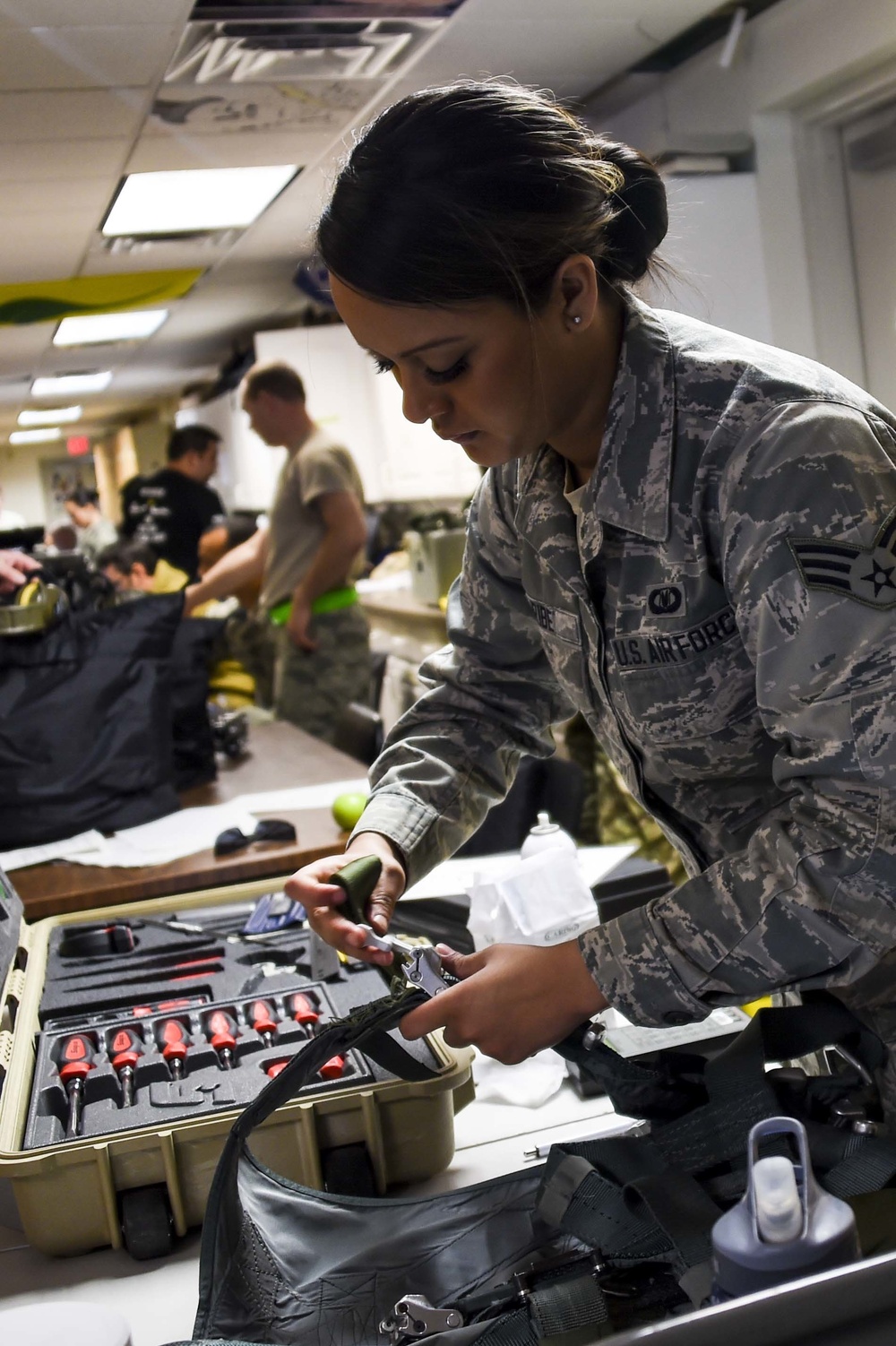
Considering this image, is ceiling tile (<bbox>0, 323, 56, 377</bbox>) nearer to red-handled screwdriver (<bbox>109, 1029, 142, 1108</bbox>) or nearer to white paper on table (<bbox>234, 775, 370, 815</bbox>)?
white paper on table (<bbox>234, 775, 370, 815</bbox>)

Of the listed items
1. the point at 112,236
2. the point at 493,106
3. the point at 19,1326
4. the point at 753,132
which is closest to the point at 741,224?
the point at 753,132

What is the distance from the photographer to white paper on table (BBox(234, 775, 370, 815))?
2273 mm

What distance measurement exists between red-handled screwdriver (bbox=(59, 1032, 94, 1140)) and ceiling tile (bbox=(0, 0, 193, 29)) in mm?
2224

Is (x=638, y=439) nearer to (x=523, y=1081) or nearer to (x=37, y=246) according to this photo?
(x=523, y=1081)

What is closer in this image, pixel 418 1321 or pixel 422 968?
pixel 418 1321

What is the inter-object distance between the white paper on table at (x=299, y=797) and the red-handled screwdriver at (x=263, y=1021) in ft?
3.33

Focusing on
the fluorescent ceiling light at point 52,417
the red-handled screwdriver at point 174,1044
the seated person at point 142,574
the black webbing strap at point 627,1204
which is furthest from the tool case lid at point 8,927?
the fluorescent ceiling light at point 52,417

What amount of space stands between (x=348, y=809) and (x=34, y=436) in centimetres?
316

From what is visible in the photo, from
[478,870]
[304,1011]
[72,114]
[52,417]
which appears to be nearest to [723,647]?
[304,1011]

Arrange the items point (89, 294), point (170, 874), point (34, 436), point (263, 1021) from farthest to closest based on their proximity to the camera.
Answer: point (34, 436), point (89, 294), point (170, 874), point (263, 1021)

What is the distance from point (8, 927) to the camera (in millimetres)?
1402

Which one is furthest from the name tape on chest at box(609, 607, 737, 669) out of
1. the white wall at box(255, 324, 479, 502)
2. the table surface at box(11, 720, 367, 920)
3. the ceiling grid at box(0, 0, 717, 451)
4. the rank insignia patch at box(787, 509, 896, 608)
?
the white wall at box(255, 324, 479, 502)

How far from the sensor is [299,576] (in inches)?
162

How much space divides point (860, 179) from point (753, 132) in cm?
31
